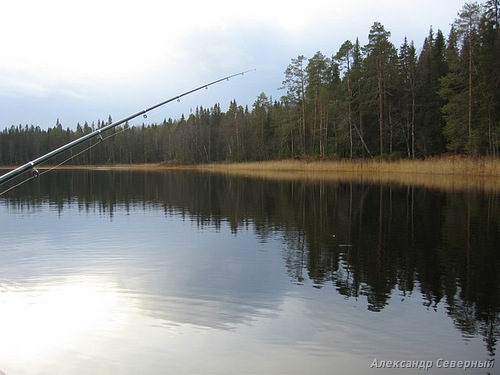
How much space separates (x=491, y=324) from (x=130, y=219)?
15.2m

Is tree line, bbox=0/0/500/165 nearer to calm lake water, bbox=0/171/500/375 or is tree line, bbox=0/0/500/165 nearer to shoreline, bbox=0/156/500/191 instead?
shoreline, bbox=0/156/500/191

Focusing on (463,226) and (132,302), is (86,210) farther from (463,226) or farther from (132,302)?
(463,226)

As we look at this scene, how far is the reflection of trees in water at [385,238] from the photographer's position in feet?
27.1

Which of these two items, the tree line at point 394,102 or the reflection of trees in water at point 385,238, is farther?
the tree line at point 394,102

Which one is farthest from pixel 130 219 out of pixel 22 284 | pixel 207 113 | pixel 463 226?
pixel 207 113

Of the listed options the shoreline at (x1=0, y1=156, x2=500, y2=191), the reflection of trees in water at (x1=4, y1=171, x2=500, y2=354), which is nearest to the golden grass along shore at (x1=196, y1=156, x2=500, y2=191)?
the shoreline at (x1=0, y1=156, x2=500, y2=191)

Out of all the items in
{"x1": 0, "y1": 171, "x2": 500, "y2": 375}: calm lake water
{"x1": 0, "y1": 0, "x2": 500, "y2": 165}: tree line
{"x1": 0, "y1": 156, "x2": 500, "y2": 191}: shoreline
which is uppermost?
{"x1": 0, "y1": 0, "x2": 500, "y2": 165}: tree line

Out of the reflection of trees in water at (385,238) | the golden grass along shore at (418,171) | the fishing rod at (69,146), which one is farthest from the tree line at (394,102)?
the fishing rod at (69,146)

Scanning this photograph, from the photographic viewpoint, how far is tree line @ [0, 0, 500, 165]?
1606 inches

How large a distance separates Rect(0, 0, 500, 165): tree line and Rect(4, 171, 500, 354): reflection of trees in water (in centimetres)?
917

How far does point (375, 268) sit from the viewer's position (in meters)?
10.1

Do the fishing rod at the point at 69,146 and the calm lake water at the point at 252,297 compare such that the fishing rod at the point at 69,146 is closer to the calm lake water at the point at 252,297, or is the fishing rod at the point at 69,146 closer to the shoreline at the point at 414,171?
the calm lake water at the point at 252,297

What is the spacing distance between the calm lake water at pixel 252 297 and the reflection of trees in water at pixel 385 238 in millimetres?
60

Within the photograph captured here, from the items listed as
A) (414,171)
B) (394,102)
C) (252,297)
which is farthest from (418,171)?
(252,297)
